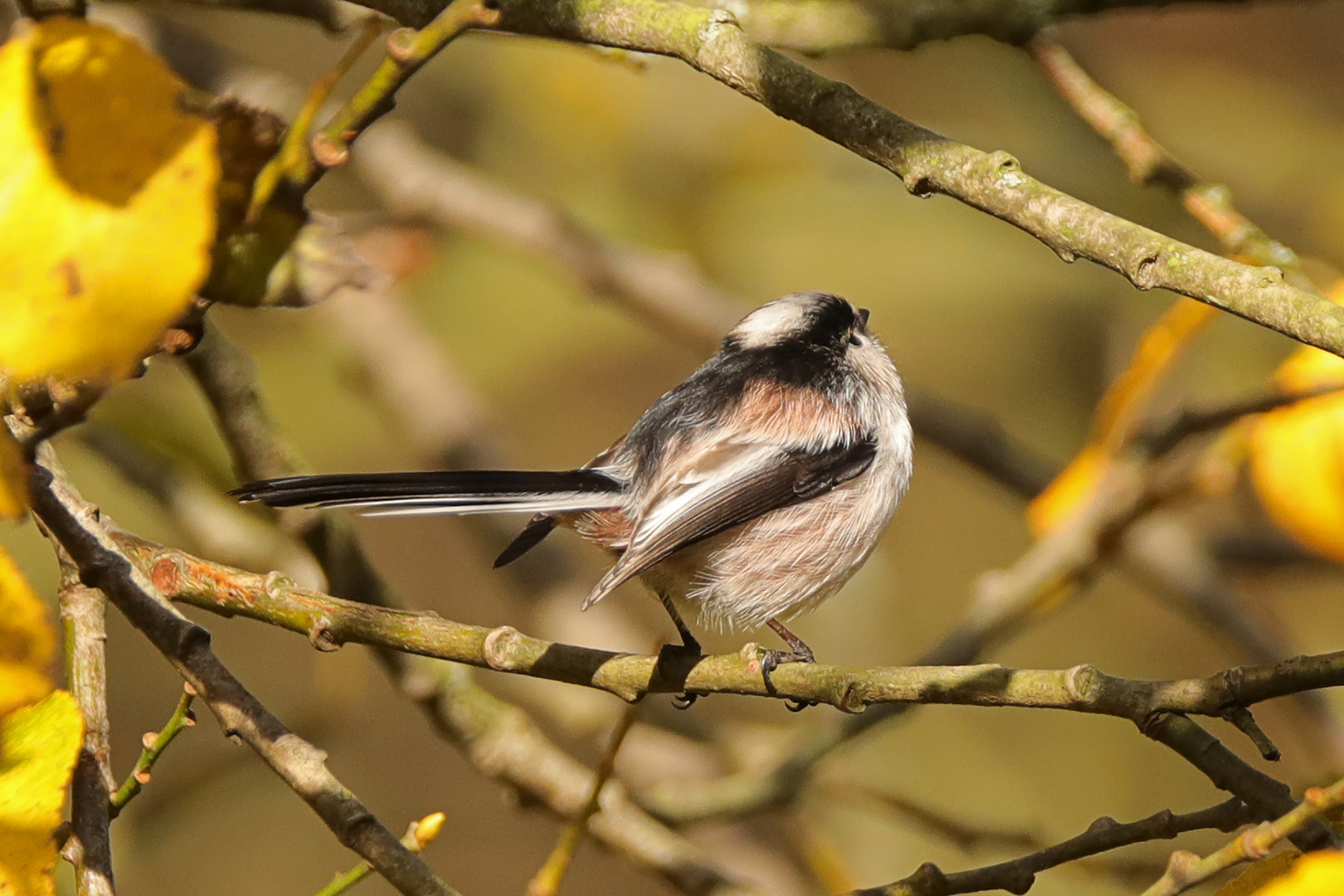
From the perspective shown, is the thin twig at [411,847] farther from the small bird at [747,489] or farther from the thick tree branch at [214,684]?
the small bird at [747,489]

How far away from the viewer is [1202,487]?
2178 mm

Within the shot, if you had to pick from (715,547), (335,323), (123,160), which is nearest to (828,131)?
(123,160)

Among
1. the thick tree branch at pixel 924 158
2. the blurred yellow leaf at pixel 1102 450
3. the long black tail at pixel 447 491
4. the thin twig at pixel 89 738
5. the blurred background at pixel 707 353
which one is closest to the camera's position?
the thin twig at pixel 89 738

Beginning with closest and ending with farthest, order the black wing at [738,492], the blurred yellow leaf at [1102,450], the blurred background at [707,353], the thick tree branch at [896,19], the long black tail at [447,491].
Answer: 1. the long black tail at [447,491]
2. the thick tree branch at [896,19]
3. the black wing at [738,492]
4. the blurred yellow leaf at [1102,450]
5. the blurred background at [707,353]

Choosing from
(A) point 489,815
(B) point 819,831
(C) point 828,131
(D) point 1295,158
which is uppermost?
(D) point 1295,158

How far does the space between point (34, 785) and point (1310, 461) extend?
1394 mm

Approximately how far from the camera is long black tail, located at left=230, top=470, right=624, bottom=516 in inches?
59.4

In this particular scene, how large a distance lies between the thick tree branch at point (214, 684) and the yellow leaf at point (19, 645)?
0.94 ft

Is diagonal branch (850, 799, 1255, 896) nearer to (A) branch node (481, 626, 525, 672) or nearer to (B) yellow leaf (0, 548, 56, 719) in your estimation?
(A) branch node (481, 626, 525, 672)

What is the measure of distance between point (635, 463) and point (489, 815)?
2646mm

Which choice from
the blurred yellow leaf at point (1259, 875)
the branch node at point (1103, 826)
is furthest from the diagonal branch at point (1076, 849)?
the blurred yellow leaf at point (1259, 875)

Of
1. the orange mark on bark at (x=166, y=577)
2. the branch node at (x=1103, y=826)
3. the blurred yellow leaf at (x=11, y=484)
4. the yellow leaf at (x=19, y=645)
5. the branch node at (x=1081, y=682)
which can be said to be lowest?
the orange mark on bark at (x=166, y=577)

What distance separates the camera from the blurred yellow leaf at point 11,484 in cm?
76

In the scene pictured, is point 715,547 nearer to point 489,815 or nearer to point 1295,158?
point 489,815
